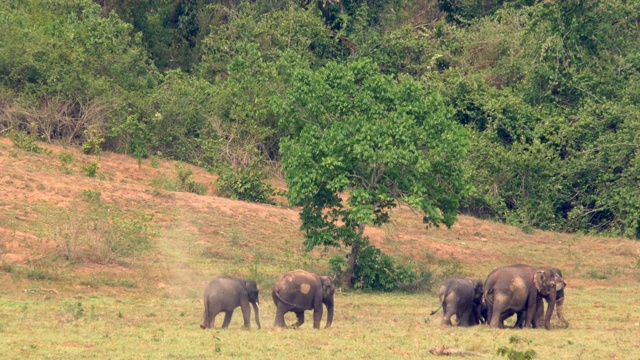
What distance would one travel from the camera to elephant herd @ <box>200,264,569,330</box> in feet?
55.7

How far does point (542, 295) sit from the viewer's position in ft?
59.7

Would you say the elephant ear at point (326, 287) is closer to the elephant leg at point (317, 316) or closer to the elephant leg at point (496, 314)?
the elephant leg at point (317, 316)

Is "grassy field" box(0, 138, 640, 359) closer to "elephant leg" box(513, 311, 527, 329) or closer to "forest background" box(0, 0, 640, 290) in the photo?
"elephant leg" box(513, 311, 527, 329)

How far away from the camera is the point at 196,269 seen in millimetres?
22703

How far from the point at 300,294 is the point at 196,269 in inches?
230

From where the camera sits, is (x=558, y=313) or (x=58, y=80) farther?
(x=58, y=80)

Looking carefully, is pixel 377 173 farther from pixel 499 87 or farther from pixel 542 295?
pixel 499 87

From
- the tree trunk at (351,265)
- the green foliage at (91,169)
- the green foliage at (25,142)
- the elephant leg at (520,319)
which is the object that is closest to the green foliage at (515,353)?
the elephant leg at (520,319)

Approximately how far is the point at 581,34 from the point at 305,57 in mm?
8502

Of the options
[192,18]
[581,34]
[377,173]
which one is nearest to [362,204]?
[377,173]

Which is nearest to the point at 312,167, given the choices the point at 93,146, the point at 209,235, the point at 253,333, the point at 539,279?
the point at 209,235

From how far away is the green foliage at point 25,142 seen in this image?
29297 mm

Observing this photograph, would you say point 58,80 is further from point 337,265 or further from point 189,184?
point 337,265

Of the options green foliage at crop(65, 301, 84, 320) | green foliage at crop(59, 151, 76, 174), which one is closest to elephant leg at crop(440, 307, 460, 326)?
green foliage at crop(65, 301, 84, 320)
